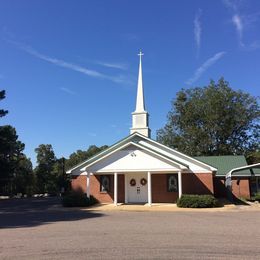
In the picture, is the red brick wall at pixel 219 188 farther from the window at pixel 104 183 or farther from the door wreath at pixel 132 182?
the window at pixel 104 183

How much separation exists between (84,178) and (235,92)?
31054 millimetres

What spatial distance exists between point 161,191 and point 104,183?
4726 mm

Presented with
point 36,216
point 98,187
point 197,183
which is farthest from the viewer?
point 98,187

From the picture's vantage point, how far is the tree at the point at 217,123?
5259 centimetres

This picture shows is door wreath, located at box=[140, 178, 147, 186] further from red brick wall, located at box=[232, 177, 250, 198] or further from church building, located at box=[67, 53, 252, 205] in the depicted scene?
red brick wall, located at box=[232, 177, 250, 198]

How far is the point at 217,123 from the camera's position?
5241 cm

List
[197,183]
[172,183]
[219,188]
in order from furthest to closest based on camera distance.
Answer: [219,188]
[172,183]
[197,183]

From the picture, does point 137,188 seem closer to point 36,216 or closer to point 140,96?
point 140,96

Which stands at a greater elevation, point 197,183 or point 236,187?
point 197,183

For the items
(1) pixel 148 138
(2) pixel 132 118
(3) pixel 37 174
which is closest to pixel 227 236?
(1) pixel 148 138

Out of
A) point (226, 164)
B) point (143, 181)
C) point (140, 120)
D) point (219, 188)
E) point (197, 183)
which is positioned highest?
point (140, 120)

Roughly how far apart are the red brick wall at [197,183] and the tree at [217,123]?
22976 mm

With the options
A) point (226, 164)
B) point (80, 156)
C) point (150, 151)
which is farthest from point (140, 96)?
point (80, 156)

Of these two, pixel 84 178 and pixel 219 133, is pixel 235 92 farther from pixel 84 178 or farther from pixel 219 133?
pixel 84 178
